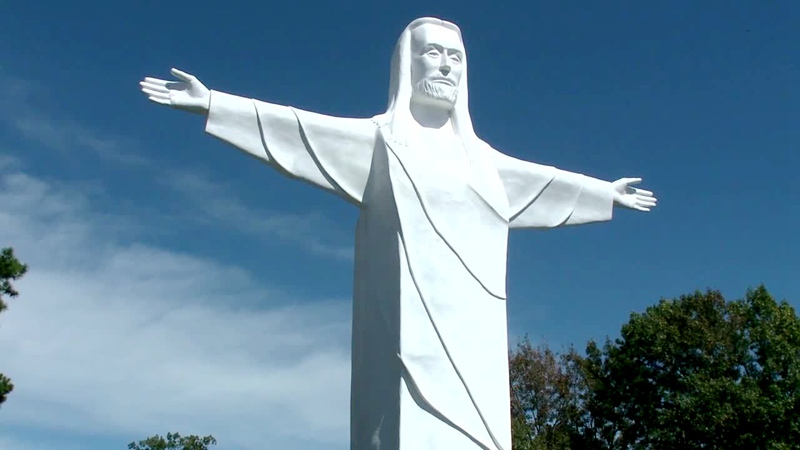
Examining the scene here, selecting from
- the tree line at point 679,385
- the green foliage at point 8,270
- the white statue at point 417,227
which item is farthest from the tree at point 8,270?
the tree line at point 679,385

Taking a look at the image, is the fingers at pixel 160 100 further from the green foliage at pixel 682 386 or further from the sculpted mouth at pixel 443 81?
the green foliage at pixel 682 386

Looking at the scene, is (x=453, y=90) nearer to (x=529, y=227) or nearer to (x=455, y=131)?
(x=455, y=131)

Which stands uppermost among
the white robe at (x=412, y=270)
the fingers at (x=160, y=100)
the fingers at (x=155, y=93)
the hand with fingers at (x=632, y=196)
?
the hand with fingers at (x=632, y=196)

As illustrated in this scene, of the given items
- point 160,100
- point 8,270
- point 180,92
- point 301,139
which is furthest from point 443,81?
point 8,270

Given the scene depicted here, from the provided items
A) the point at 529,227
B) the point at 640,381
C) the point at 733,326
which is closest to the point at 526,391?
the point at 640,381

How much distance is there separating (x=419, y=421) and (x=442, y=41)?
12.1 ft

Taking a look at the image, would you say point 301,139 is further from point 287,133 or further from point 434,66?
point 434,66

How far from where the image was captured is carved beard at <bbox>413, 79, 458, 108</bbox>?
28.5 feet

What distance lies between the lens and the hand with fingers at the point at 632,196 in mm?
9672

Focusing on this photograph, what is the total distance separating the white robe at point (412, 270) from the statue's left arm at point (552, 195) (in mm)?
351

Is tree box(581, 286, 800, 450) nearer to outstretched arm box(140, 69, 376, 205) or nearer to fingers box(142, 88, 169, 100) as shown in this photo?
outstretched arm box(140, 69, 376, 205)

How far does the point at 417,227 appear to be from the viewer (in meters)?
7.95

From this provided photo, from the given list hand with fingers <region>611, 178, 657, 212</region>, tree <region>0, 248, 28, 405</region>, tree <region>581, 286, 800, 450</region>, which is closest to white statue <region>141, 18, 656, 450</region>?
hand with fingers <region>611, 178, 657, 212</region>

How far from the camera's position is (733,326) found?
2220 cm
